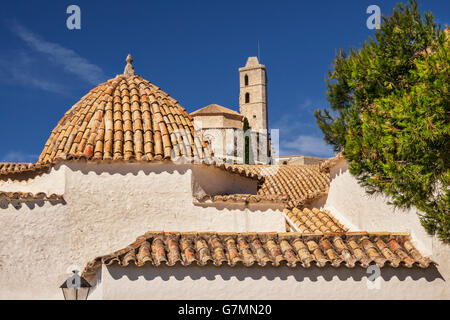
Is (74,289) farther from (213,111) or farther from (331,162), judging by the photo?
(213,111)

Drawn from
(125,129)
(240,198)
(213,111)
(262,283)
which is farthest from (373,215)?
(213,111)

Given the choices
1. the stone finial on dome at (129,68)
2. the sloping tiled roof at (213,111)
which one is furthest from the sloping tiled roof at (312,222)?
the sloping tiled roof at (213,111)

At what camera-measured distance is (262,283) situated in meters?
7.53

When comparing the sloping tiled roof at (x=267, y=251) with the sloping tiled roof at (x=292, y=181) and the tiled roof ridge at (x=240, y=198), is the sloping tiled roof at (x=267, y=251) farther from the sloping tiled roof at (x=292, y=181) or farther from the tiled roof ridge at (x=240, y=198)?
the sloping tiled roof at (x=292, y=181)

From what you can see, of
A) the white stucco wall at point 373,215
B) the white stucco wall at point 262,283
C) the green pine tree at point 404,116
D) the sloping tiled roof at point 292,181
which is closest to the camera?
the green pine tree at point 404,116

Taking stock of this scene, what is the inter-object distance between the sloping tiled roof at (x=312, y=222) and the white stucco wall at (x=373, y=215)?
1.39 ft

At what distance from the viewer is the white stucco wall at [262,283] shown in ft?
24.0

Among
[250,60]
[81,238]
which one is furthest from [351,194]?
[250,60]

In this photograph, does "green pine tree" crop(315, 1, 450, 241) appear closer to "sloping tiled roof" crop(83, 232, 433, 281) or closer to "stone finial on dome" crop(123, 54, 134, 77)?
"sloping tiled roof" crop(83, 232, 433, 281)

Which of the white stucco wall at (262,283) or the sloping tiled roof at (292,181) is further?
the sloping tiled roof at (292,181)

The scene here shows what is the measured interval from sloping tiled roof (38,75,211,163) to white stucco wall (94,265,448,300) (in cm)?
284

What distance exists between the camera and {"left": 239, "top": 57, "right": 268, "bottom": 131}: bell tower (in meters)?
74.8

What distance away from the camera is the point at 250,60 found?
78.9m
